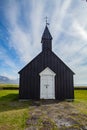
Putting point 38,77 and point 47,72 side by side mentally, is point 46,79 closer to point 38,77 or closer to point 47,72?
point 47,72

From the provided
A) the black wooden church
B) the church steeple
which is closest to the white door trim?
the black wooden church

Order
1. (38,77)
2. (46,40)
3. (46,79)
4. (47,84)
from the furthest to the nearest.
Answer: (46,40) < (46,79) < (47,84) < (38,77)

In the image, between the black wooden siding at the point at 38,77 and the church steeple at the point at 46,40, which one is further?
the church steeple at the point at 46,40

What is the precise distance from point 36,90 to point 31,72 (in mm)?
2136

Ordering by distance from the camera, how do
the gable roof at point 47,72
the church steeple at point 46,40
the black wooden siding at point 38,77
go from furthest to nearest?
the church steeple at point 46,40
the gable roof at point 47,72
the black wooden siding at point 38,77

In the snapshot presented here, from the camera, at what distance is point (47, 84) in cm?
1975

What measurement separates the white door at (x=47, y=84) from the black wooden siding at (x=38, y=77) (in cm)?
37

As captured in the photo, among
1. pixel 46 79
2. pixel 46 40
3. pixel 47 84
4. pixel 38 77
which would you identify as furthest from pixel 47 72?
pixel 46 40

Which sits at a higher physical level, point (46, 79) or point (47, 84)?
point (46, 79)

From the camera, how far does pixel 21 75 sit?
19281 mm

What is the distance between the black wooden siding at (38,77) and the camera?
19.0m

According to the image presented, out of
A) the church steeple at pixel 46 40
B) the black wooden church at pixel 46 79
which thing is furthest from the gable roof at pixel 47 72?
the church steeple at pixel 46 40

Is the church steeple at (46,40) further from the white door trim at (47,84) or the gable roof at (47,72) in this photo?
the white door trim at (47,84)

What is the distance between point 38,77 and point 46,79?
106cm
